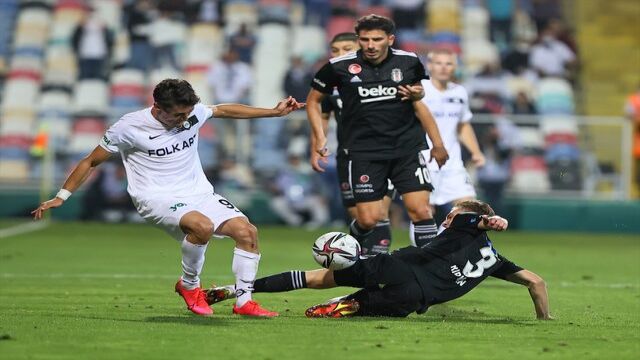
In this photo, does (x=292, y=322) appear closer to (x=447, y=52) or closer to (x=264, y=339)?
(x=264, y=339)

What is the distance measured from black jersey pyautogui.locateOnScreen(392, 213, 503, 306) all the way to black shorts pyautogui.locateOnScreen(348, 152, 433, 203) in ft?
5.54

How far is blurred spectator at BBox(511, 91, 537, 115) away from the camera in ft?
78.7

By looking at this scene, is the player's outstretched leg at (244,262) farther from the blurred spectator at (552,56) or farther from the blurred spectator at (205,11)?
the blurred spectator at (205,11)

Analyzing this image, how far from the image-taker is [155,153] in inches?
376

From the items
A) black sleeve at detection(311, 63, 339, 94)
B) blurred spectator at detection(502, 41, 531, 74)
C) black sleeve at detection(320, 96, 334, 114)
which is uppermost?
blurred spectator at detection(502, 41, 531, 74)

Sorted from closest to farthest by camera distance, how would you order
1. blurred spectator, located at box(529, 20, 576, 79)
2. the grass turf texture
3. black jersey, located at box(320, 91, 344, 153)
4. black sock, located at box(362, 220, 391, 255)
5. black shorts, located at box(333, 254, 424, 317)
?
the grass turf texture
black shorts, located at box(333, 254, 424, 317)
black sock, located at box(362, 220, 391, 255)
black jersey, located at box(320, 91, 344, 153)
blurred spectator, located at box(529, 20, 576, 79)

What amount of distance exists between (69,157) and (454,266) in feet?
48.2

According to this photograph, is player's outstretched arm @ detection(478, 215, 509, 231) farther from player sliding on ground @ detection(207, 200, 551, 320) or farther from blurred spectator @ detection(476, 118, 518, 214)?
blurred spectator @ detection(476, 118, 518, 214)

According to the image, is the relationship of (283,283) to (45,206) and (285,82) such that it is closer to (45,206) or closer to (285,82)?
(45,206)

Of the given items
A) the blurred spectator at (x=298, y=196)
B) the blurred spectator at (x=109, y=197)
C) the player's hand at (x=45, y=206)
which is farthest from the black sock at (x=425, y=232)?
the blurred spectator at (x=109, y=197)

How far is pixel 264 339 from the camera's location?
8.13 metres

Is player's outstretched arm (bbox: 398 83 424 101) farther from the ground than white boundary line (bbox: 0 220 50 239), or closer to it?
farther from the ground

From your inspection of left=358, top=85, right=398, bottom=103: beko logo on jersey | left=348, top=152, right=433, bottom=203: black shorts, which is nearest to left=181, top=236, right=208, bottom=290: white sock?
left=348, top=152, right=433, bottom=203: black shorts

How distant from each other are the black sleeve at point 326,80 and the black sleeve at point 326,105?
1127 mm
